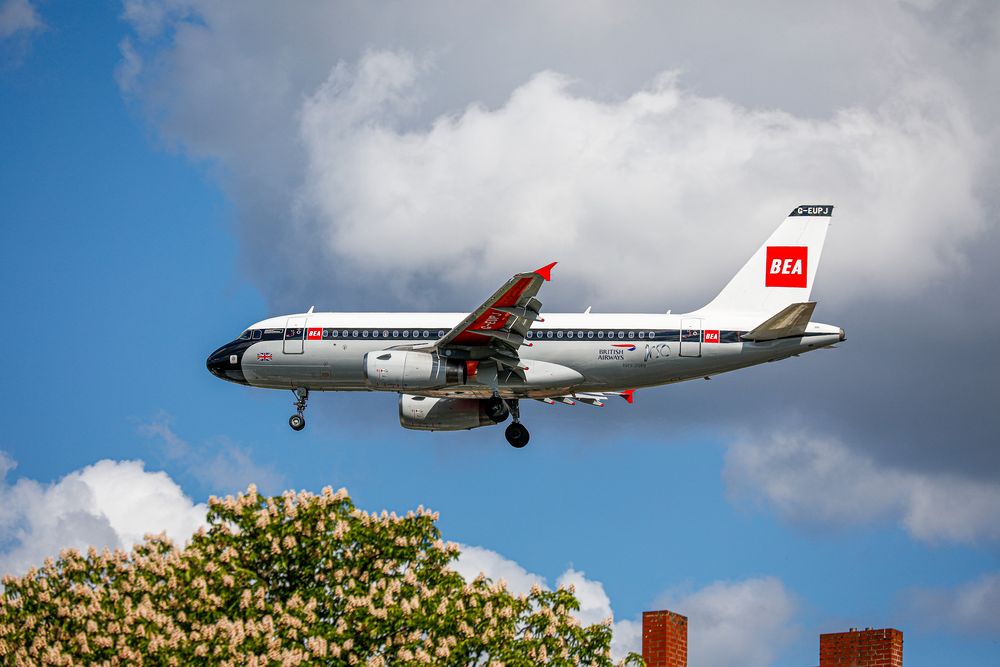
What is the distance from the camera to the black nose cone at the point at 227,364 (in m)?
61.9

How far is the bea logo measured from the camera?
62.1 metres

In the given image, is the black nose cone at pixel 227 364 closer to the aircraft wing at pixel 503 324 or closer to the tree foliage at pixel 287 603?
the aircraft wing at pixel 503 324

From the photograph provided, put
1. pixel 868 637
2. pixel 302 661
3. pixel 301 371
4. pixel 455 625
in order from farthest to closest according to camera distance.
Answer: pixel 301 371
pixel 868 637
pixel 455 625
pixel 302 661

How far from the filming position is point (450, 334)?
57.5m

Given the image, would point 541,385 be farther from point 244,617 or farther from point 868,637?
point 244,617

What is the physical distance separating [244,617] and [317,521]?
3887mm

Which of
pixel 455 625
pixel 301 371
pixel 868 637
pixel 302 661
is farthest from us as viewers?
pixel 301 371

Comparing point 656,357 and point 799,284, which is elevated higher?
point 799,284

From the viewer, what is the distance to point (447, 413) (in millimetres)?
64188

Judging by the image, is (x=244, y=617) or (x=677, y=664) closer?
(x=244, y=617)

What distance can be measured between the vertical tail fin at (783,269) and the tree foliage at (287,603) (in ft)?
71.8

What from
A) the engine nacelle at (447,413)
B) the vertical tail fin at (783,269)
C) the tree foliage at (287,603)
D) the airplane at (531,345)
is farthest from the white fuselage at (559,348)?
the tree foliage at (287,603)

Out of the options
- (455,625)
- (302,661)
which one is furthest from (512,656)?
(302,661)

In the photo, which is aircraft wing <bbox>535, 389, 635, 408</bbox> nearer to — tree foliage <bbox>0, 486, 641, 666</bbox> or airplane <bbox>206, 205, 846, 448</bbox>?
airplane <bbox>206, 205, 846, 448</bbox>
